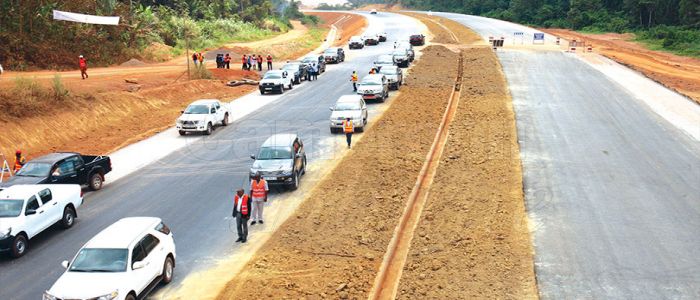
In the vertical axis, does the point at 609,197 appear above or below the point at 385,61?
below

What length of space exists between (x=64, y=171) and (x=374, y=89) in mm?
21924

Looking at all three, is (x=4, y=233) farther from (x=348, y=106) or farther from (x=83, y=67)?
(x=83, y=67)

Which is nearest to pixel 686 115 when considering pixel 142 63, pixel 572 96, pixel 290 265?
pixel 572 96

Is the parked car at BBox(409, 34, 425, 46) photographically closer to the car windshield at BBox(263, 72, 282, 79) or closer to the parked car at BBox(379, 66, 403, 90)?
the parked car at BBox(379, 66, 403, 90)

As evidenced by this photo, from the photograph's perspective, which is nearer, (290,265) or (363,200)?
(290,265)

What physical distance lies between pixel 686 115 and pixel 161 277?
102 ft

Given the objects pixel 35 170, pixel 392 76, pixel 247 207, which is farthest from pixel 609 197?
pixel 392 76

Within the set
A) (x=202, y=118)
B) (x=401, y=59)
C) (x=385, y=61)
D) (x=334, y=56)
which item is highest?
Result: (x=334, y=56)

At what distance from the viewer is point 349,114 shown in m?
31.8

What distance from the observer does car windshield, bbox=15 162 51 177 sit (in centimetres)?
2153

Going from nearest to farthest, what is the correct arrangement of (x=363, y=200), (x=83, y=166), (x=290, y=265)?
(x=290, y=265), (x=363, y=200), (x=83, y=166)

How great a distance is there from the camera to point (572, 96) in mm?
40250

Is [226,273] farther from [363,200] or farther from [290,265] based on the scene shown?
[363,200]

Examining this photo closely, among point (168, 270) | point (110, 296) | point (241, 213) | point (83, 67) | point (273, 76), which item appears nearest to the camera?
point (110, 296)
